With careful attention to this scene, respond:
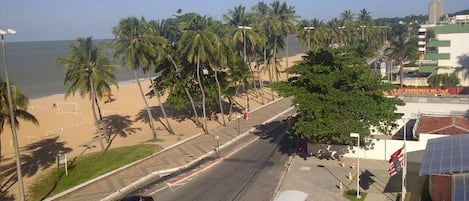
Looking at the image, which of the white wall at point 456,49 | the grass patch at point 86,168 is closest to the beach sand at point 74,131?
the grass patch at point 86,168

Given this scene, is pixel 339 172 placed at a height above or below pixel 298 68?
below

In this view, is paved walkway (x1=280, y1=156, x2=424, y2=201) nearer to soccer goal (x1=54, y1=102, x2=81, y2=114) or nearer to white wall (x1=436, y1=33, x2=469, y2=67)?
soccer goal (x1=54, y1=102, x2=81, y2=114)

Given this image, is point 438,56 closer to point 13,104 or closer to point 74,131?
point 74,131

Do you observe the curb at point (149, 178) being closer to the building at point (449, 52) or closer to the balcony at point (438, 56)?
the building at point (449, 52)

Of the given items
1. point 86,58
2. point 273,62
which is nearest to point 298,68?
point 86,58

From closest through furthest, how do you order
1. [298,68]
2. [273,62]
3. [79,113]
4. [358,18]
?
[298,68] → [79,113] → [273,62] → [358,18]

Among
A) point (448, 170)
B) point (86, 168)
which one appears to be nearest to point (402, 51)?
point (448, 170)

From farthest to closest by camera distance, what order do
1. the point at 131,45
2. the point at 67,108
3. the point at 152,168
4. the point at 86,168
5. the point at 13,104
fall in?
the point at 67,108, the point at 131,45, the point at 86,168, the point at 152,168, the point at 13,104

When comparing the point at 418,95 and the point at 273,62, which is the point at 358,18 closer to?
the point at 273,62
